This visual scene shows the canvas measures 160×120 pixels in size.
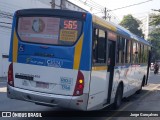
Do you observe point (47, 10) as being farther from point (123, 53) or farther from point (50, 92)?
point (123, 53)

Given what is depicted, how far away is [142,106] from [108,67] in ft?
11.1

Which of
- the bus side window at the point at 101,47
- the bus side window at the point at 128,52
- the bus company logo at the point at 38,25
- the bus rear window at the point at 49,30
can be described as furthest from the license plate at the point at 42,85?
the bus side window at the point at 128,52

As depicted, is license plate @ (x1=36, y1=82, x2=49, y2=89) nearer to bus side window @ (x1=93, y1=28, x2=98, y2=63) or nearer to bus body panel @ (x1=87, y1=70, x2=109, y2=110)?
bus body panel @ (x1=87, y1=70, x2=109, y2=110)

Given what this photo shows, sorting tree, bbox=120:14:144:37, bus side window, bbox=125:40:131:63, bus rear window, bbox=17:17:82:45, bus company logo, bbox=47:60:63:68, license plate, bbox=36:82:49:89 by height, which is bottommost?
license plate, bbox=36:82:49:89

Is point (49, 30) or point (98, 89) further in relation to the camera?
point (98, 89)

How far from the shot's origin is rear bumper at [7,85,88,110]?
835cm

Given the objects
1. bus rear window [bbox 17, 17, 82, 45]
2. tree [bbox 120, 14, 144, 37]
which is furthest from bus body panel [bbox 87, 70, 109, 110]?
tree [bbox 120, 14, 144, 37]

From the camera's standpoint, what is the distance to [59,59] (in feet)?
28.3

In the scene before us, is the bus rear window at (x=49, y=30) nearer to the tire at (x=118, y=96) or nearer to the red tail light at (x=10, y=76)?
the red tail light at (x=10, y=76)

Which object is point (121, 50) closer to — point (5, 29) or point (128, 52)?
point (128, 52)


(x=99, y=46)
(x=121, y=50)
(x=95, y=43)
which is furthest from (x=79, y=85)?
(x=121, y=50)

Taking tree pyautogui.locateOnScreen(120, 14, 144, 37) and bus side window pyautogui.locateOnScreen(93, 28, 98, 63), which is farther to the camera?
tree pyautogui.locateOnScreen(120, 14, 144, 37)

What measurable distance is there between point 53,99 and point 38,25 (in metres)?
2.02

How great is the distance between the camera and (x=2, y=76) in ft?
108
